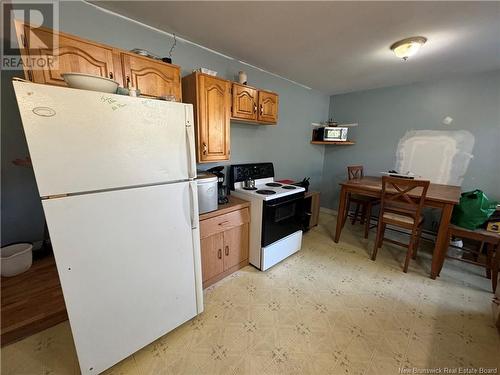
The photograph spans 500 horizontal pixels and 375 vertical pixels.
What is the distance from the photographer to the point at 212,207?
75.8 inches

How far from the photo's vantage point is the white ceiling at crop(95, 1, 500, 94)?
144 centimetres

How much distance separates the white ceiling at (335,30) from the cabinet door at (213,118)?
0.45 m

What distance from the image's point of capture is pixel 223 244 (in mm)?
2088

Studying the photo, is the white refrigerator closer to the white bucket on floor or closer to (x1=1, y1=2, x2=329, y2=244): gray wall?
(x1=1, y1=2, x2=329, y2=244): gray wall

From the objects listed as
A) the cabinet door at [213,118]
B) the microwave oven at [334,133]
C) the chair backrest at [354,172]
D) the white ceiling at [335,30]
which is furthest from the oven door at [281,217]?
the microwave oven at [334,133]

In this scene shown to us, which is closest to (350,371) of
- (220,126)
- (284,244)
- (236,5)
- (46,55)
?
(284,244)

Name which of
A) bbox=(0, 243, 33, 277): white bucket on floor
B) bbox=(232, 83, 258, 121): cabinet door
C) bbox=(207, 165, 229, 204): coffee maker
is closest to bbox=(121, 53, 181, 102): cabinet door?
bbox=(232, 83, 258, 121): cabinet door

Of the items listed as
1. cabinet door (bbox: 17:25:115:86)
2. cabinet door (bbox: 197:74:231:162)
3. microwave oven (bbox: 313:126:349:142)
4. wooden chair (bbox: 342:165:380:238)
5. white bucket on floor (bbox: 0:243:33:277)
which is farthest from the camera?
microwave oven (bbox: 313:126:349:142)

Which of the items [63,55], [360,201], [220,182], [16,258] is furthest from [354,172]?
[16,258]

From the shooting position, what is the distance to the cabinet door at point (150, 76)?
1.51 m

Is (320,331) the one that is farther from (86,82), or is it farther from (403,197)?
(86,82)

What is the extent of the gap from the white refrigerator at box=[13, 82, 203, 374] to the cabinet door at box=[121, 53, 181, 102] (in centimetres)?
53

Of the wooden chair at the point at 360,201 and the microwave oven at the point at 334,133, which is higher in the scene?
the microwave oven at the point at 334,133

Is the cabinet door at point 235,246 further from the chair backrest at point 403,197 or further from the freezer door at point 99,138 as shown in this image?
the chair backrest at point 403,197
